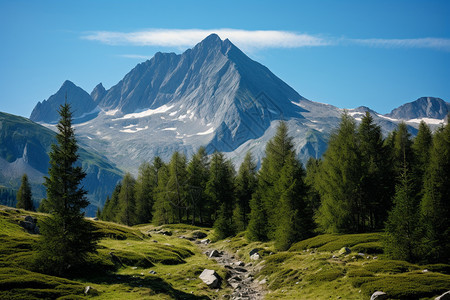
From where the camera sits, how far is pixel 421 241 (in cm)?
3045

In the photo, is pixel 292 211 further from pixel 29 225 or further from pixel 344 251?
pixel 29 225

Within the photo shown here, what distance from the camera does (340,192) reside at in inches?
1827

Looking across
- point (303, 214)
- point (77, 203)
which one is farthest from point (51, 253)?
point (303, 214)

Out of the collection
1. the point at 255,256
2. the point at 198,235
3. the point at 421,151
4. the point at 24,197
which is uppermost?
the point at 421,151

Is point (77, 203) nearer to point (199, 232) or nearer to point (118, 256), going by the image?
point (118, 256)

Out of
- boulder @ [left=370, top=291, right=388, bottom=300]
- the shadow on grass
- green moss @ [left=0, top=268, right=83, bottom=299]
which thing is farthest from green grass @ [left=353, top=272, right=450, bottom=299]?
green moss @ [left=0, top=268, right=83, bottom=299]

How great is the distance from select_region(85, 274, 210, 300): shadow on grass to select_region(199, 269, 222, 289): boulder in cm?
365

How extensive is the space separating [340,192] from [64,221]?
35.7 m

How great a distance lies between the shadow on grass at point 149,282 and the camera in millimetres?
29375

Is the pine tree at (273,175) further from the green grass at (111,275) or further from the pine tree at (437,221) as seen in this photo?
the pine tree at (437,221)

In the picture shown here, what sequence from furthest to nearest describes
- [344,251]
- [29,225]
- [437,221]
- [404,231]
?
[29,225] → [344,251] → [437,221] → [404,231]

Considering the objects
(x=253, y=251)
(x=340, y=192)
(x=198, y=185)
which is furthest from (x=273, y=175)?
(x=198, y=185)

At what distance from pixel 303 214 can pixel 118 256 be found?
85.9 ft

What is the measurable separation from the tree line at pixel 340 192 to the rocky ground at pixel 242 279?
645 cm
